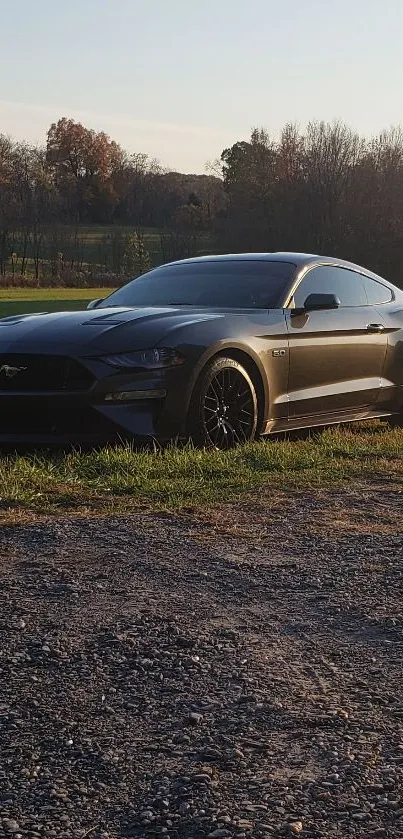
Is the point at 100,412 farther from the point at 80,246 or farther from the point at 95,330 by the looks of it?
the point at 80,246

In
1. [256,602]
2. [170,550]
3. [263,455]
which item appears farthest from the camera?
[263,455]

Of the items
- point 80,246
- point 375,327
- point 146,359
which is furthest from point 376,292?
point 80,246

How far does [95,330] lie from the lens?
265 inches

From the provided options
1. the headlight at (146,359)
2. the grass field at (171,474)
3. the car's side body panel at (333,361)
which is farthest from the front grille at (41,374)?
the car's side body panel at (333,361)

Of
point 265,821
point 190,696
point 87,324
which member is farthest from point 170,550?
point 87,324

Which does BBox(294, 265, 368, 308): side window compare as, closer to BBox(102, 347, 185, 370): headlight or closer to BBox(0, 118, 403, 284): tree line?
BBox(102, 347, 185, 370): headlight

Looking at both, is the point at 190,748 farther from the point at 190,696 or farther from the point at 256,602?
the point at 256,602

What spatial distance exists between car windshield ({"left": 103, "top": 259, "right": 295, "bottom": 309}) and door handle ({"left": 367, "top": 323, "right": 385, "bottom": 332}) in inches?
32.5

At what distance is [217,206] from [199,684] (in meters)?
96.8

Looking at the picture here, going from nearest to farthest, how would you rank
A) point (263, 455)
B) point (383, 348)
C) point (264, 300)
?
point (263, 455) < point (264, 300) < point (383, 348)

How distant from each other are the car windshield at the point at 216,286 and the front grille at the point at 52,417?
1.53m

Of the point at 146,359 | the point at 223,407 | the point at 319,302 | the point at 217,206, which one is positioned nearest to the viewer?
the point at 146,359

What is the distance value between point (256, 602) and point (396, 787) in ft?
4.52

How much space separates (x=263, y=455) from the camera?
654 centimetres
